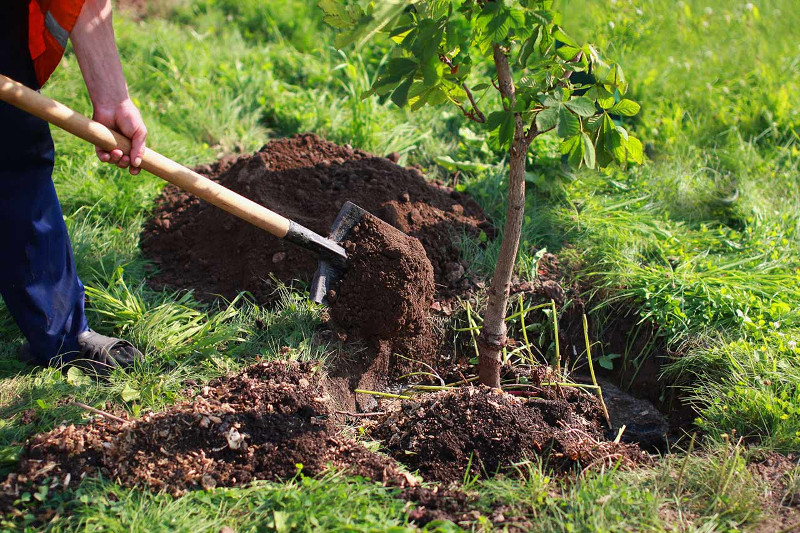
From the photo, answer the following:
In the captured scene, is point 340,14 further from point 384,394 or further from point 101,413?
point 101,413

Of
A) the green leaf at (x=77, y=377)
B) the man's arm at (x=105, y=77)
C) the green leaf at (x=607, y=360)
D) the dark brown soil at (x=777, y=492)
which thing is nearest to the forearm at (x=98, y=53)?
the man's arm at (x=105, y=77)

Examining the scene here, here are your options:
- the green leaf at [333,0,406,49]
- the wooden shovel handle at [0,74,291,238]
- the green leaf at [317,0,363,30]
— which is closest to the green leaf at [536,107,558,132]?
the green leaf at [333,0,406,49]

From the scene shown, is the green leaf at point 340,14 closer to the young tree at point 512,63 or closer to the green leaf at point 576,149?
the young tree at point 512,63

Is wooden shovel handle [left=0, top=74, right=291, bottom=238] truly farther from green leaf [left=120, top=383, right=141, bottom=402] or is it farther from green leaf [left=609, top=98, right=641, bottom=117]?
green leaf [left=609, top=98, right=641, bottom=117]

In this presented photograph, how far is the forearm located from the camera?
2553mm

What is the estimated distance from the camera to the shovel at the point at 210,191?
2.42 m

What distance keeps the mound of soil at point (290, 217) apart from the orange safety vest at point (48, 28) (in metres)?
1.19

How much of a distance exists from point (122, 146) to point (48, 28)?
0.48 m

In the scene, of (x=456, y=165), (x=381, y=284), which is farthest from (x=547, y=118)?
(x=456, y=165)

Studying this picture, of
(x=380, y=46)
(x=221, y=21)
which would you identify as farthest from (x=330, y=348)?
(x=221, y=21)

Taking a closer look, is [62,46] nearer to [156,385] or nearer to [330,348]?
[156,385]

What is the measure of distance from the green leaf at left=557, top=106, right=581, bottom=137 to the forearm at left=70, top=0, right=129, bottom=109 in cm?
164

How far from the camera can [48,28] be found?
8.20ft

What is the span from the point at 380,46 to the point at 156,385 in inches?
135
